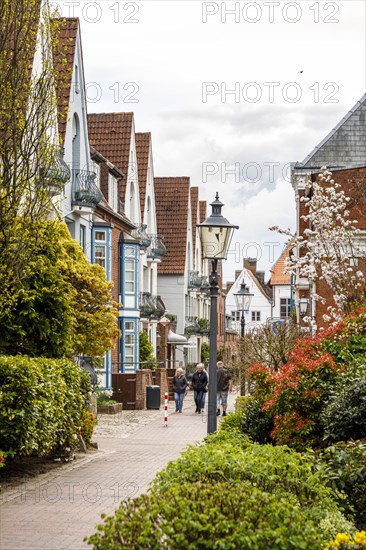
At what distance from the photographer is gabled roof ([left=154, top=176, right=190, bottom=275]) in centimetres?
6166

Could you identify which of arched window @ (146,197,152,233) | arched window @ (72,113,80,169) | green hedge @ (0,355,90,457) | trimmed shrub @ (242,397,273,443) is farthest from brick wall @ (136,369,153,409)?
trimmed shrub @ (242,397,273,443)

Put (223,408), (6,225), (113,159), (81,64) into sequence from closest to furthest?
(6,225) < (223,408) < (81,64) < (113,159)

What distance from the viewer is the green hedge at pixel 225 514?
6734mm

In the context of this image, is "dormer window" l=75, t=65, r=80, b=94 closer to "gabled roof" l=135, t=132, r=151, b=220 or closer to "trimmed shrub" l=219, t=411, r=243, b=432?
"gabled roof" l=135, t=132, r=151, b=220

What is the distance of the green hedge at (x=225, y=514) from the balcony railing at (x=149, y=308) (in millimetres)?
38531

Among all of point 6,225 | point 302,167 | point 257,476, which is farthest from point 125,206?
point 257,476

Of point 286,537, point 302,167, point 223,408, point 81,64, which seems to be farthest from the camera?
point 302,167

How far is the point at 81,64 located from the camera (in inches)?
1316

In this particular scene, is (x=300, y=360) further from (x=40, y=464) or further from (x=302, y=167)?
(x=302, y=167)

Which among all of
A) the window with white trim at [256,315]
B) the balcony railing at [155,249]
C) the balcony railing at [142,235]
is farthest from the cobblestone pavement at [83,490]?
the window with white trim at [256,315]

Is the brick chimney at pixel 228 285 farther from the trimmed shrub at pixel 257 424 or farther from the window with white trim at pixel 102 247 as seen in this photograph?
the trimmed shrub at pixel 257 424

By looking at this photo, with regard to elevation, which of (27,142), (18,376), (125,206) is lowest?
(18,376)

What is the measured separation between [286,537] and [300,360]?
299 inches

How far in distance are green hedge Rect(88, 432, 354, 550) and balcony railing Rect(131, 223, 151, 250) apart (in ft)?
124
